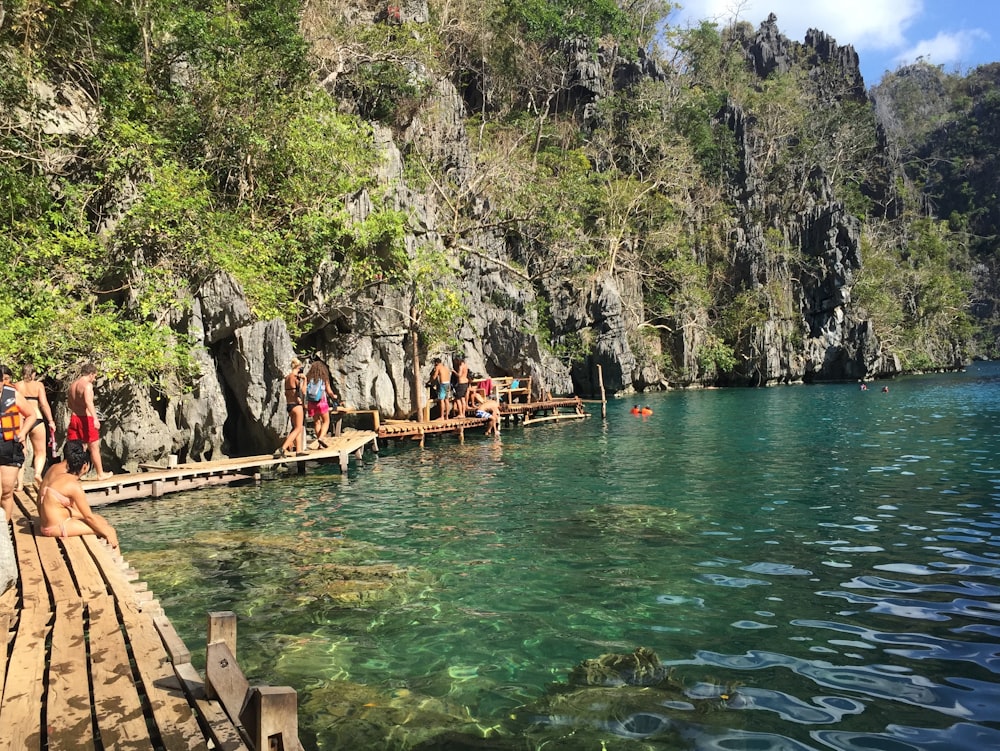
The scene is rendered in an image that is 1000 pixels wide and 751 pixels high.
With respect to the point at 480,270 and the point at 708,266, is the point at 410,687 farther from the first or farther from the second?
the point at 708,266

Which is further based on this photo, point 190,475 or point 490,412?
point 490,412

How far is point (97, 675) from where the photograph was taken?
3.74 m

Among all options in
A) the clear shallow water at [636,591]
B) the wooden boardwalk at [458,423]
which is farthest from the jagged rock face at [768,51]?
the clear shallow water at [636,591]

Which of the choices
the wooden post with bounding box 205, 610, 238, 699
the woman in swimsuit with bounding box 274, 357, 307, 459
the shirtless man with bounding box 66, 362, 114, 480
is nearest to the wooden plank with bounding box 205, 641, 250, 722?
the wooden post with bounding box 205, 610, 238, 699

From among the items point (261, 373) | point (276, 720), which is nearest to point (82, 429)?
point (261, 373)

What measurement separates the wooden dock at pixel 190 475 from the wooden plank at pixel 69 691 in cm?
795

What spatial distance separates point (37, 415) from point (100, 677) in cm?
923

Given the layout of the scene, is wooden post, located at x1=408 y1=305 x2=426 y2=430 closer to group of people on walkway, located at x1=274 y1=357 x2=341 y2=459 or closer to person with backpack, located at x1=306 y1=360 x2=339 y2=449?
group of people on walkway, located at x1=274 y1=357 x2=341 y2=459

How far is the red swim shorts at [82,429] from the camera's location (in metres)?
10.4

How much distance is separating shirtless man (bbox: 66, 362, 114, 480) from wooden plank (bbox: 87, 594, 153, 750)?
635cm

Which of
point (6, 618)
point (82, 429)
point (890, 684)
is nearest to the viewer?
point (890, 684)

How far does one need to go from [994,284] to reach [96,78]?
9828 cm

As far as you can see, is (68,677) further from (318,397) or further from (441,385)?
(441,385)

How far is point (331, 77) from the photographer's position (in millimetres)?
25234
